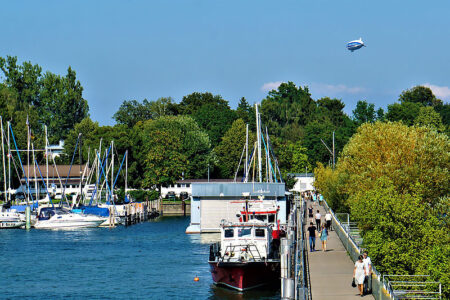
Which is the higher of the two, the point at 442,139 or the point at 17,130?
the point at 17,130

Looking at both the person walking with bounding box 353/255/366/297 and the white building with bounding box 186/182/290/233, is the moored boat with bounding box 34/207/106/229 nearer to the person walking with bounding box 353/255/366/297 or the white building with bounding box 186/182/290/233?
the white building with bounding box 186/182/290/233

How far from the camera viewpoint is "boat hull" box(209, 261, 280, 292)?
160ft

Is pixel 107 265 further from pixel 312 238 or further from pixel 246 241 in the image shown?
pixel 312 238

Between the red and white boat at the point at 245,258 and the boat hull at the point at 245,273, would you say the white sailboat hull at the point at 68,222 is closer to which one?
the red and white boat at the point at 245,258

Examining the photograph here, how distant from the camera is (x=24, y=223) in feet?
339

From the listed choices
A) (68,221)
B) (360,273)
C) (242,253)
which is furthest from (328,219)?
(68,221)

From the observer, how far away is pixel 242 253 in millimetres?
49656

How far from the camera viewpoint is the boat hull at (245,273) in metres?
48.7

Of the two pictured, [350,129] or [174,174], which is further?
[350,129]

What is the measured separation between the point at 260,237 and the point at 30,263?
25681mm

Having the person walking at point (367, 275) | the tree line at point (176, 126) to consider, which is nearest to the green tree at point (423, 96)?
the tree line at point (176, 126)

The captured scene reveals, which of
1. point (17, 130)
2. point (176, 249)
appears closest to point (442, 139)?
point (176, 249)

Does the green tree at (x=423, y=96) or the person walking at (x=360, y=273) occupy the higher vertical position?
the green tree at (x=423, y=96)

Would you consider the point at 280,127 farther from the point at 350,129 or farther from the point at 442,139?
the point at 442,139
